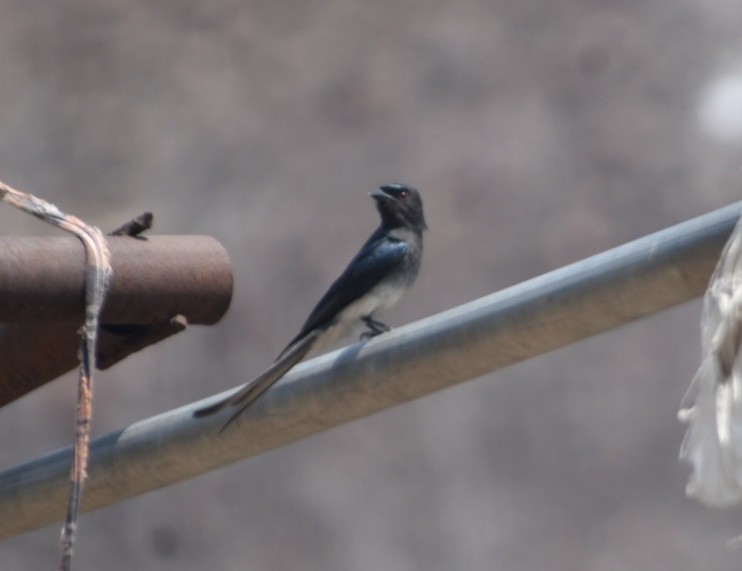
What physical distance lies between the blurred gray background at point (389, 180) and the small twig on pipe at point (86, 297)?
335 centimetres

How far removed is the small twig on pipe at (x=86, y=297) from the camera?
171 cm

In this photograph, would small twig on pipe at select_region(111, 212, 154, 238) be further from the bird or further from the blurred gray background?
the blurred gray background

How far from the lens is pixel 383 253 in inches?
142

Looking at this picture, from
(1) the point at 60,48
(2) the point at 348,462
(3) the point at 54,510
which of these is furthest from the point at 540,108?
(3) the point at 54,510

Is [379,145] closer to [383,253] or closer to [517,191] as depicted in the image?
[517,191]

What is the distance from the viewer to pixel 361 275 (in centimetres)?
347

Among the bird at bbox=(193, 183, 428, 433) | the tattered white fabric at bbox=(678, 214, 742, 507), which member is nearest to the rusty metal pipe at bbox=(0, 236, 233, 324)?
the bird at bbox=(193, 183, 428, 433)

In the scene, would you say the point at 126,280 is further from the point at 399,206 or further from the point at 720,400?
the point at 399,206

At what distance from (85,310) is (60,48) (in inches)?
156

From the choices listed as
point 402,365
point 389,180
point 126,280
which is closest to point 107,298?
point 126,280

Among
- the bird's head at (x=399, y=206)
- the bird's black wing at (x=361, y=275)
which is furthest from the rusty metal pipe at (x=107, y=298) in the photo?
the bird's head at (x=399, y=206)

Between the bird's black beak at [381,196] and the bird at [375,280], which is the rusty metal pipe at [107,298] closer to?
the bird at [375,280]

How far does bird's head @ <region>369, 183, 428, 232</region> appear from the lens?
152 inches

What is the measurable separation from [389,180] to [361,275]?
1.94 metres
